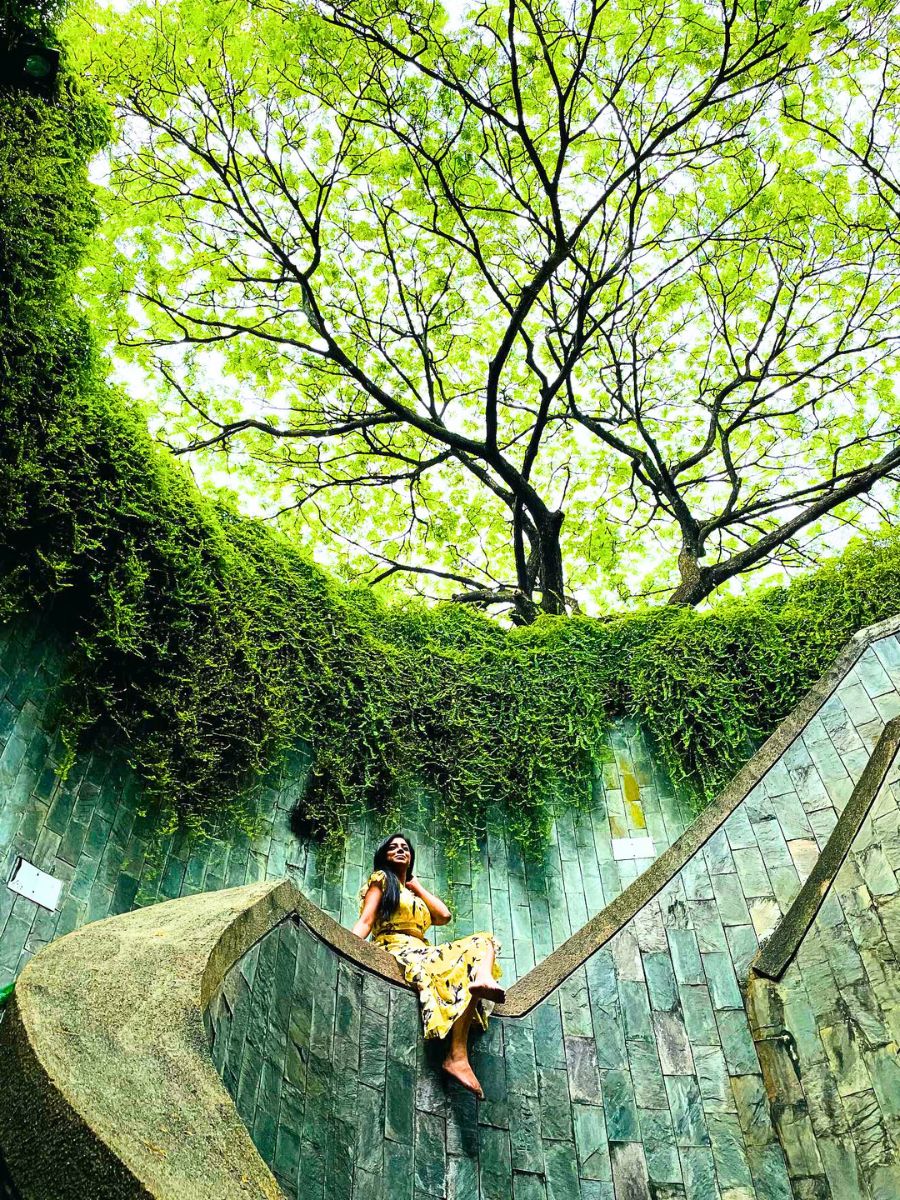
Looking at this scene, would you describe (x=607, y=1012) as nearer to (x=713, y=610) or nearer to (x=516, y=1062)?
(x=516, y=1062)

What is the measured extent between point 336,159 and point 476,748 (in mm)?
5721

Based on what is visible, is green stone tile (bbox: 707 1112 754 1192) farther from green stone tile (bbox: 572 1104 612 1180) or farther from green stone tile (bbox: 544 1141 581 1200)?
green stone tile (bbox: 544 1141 581 1200)

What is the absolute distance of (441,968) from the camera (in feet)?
14.7

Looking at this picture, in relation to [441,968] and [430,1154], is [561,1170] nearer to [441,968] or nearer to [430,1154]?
[430,1154]

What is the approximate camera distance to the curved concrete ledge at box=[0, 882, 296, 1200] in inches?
73.4

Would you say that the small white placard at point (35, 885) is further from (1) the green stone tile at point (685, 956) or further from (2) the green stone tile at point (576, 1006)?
(1) the green stone tile at point (685, 956)

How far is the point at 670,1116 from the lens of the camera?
14.0 ft

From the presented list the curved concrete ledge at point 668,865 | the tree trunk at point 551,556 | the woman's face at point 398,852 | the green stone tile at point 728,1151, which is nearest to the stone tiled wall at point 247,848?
the woman's face at point 398,852

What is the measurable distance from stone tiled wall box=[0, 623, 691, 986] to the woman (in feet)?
4.08

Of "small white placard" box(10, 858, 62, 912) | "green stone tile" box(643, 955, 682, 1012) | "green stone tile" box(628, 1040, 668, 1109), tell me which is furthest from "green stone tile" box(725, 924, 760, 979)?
"small white placard" box(10, 858, 62, 912)

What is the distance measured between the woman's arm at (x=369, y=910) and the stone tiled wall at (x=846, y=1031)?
6.78 ft

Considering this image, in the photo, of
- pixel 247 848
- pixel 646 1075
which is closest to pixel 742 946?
pixel 646 1075

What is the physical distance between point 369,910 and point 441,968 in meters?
0.90

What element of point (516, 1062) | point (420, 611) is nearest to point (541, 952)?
point (516, 1062)
